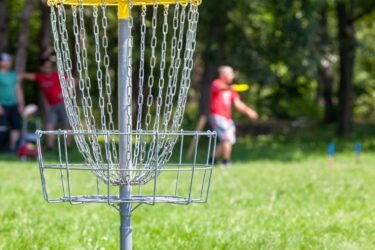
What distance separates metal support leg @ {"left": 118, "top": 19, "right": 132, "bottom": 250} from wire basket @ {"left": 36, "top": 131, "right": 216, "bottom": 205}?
4 cm

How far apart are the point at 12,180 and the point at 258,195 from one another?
3.61 m

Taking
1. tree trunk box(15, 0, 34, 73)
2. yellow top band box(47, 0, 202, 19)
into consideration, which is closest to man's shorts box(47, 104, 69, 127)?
tree trunk box(15, 0, 34, 73)

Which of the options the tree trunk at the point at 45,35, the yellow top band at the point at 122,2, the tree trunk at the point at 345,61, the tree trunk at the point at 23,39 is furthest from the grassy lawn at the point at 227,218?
the tree trunk at the point at 345,61

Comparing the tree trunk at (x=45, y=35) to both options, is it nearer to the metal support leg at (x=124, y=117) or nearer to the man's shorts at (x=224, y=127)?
the man's shorts at (x=224, y=127)

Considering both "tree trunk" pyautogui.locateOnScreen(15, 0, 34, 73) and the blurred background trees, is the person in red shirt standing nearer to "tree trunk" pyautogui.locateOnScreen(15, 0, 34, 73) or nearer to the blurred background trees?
the blurred background trees

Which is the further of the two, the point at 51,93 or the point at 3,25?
the point at 3,25

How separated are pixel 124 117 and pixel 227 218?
3.32 metres

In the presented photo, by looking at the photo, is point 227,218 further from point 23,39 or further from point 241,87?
point 23,39

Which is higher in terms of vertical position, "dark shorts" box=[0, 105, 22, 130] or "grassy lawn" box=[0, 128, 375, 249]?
"grassy lawn" box=[0, 128, 375, 249]

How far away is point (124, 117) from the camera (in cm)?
396

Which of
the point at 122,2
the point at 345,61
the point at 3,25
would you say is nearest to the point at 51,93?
the point at 3,25

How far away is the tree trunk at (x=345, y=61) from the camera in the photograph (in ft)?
75.0

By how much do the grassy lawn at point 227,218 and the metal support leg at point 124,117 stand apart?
1717 millimetres

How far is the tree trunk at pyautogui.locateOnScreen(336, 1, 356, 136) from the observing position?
2288 cm
